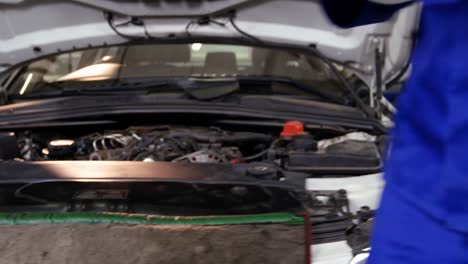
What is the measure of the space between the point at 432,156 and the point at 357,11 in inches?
13.4

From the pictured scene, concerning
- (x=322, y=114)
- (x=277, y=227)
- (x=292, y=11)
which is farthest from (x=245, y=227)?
(x=292, y=11)

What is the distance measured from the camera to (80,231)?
49.7 inches

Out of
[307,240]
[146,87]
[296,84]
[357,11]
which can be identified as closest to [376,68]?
[296,84]

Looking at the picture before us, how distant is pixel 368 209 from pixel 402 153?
0.64 meters

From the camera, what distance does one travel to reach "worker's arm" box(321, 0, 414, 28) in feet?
3.34

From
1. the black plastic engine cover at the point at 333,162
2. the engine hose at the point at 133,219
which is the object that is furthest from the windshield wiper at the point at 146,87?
the engine hose at the point at 133,219

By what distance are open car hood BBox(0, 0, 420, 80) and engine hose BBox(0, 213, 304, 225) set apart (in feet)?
3.66

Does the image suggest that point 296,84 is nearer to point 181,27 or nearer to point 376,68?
point 376,68

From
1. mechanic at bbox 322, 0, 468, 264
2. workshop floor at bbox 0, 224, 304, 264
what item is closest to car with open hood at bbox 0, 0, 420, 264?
workshop floor at bbox 0, 224, 304, 264

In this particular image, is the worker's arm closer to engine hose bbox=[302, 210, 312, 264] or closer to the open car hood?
engine hose bbox=[302, 210, 312, 264]

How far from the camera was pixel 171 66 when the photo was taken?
2.35 metres

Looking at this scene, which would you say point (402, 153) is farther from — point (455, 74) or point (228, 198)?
point (228, 198)

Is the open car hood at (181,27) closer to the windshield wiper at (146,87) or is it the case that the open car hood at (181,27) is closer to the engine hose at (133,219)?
the windshield wiper at (146,87)

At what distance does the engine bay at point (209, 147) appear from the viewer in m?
1.69
